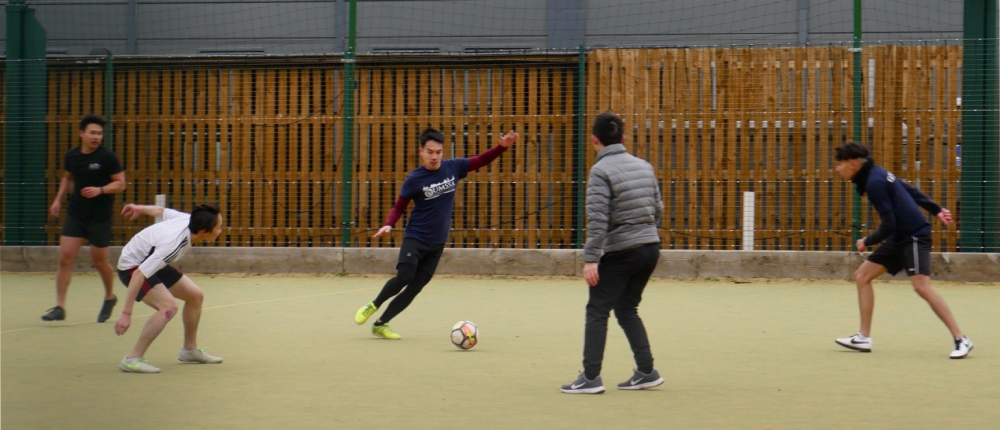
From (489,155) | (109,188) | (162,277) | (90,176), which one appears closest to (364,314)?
(489,155)

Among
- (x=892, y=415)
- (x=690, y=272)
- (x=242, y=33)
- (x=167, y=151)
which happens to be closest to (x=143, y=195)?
(x=167, y=151)

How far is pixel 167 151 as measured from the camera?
1644 cm

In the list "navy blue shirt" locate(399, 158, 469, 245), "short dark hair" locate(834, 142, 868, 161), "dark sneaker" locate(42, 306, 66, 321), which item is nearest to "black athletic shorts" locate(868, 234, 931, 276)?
"short dark hair" locate(834, 142, 868, 161)

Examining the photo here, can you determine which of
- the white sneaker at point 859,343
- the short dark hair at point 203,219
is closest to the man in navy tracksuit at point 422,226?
the short dark hair at point 203,219

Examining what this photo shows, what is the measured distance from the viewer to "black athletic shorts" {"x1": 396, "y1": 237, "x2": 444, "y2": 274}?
951 centimetres

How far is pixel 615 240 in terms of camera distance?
6738 mm

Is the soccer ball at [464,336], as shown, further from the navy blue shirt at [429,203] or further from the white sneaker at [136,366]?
the white sneaker at [136,366]

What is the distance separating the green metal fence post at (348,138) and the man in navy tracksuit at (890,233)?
8.63 metres

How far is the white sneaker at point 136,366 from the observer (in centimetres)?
744

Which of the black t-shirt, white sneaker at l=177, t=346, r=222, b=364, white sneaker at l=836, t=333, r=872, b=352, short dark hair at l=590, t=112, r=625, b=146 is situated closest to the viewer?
short dark hair at l=590, t=112, r=625, b=146

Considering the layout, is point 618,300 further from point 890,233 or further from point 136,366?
point 136,366

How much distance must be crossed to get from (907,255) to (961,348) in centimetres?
77

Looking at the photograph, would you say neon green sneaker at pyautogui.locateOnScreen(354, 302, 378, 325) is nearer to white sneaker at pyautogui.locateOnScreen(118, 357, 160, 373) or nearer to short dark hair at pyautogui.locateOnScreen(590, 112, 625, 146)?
white sneaker at pyautogui.locateOnScreen(118, 357, 160, 373)

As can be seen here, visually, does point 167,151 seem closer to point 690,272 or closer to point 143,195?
point 143,195
